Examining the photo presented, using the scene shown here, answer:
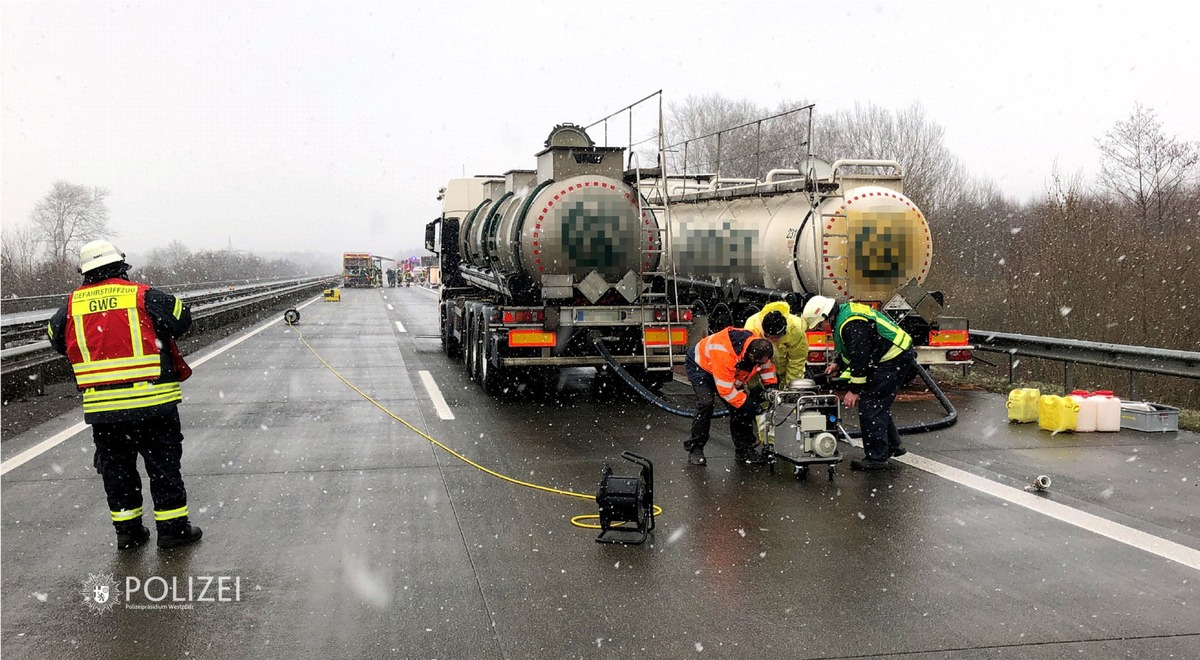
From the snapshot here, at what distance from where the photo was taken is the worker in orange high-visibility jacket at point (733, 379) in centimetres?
822

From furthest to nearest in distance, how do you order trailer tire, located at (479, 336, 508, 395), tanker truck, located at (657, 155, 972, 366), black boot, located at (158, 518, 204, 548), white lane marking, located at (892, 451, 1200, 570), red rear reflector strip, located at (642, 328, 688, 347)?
trailer tire, located at (479, 336, 508, 395) < red rear reflector strip, located at (642, 328, 688, 347) < tanker truck, located at (657, 155, 972, 366) < black boot, located at (158, 518, 204, 548) < white lane marking, located at (892, 451, 1200, 570)

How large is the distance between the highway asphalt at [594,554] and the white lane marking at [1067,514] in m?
0.03

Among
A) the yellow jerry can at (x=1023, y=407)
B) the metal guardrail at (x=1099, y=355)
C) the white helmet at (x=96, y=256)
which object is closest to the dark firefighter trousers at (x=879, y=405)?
the yellow jerry can at (x=1023, y=407)

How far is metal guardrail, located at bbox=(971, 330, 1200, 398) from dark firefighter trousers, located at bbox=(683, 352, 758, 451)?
5.07 m

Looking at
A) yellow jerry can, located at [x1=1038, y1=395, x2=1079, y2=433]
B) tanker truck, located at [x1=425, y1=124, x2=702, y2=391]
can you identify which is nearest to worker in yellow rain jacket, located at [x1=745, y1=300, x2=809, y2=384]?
yellow jerry can, located at [x1=1038, y1=395, x2=1079, y2=433]

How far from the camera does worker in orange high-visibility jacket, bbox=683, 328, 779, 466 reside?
822cm

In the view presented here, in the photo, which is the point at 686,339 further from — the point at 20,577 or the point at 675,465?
the point at 20,577

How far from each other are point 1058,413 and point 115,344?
889 centimetres

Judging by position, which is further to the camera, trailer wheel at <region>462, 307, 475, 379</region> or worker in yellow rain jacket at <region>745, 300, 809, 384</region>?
trailer wheel at <region>462, 307, 475, 379</region>

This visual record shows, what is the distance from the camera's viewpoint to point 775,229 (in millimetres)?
13555

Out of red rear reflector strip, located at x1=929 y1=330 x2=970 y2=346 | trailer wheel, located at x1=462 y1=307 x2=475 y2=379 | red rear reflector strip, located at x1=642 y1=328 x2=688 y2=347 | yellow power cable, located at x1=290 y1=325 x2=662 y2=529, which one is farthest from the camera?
trailer wheel, located at x1=462 y1=307 x2=475 y2=379

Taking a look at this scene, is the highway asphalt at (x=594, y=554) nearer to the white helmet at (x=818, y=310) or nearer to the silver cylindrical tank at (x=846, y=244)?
the white helmet at (x=818, y=310)

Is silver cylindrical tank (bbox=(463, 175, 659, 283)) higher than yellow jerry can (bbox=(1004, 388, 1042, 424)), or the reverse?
silver cylindrical tank (bbox=(463, 175, 659, 283))

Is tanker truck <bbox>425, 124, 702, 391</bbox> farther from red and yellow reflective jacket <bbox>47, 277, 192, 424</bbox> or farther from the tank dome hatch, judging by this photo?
red and yellow reflective jacket <bbox>47, 277, 192, 424</bbox>
